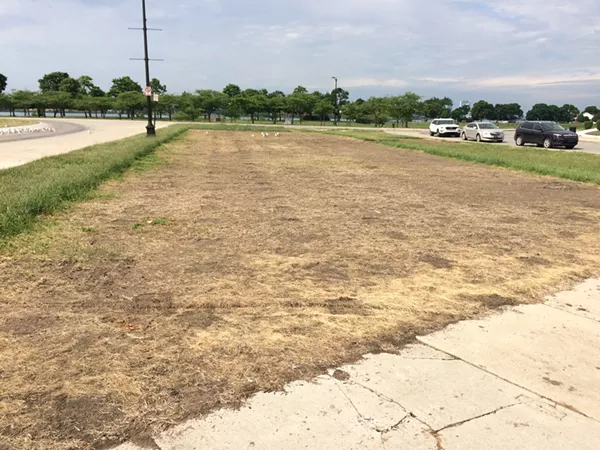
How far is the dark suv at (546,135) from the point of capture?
2972cm

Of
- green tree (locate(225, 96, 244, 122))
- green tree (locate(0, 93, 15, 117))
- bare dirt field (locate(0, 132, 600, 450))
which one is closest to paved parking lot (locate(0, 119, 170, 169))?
bare dirt field (locate(0, 132, 600, 450))

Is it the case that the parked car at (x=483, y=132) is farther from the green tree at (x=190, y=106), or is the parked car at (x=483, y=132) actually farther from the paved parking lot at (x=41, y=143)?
the green tree at (x=190, y=106)

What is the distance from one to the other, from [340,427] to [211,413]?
2.59ft

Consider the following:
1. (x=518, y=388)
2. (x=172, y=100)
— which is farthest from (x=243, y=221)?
(x=172, y=100)

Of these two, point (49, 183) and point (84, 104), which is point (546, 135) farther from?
point (84, 104)

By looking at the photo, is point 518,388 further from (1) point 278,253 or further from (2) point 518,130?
(2) point 518,130

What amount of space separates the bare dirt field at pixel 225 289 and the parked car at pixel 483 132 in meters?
28.2

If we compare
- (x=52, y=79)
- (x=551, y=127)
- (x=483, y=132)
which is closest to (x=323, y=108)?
(x=483, y=132)

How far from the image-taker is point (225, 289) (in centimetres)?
500

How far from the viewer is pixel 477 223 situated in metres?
8.64

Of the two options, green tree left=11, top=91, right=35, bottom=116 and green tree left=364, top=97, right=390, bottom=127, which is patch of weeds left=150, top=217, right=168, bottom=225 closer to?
green tree left=364, top=97, right=390, bottom=127

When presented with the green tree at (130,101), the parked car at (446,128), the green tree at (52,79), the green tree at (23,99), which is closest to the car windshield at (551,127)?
the parked car at (446,128)

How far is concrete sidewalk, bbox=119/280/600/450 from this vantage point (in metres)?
2.77

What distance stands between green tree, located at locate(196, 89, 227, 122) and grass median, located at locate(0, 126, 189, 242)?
7591 centimetres
